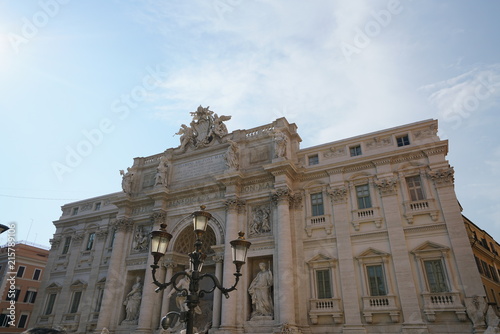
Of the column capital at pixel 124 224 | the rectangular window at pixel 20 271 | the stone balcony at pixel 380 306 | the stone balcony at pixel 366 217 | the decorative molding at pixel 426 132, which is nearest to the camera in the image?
the stone balcony at pixel 380 306

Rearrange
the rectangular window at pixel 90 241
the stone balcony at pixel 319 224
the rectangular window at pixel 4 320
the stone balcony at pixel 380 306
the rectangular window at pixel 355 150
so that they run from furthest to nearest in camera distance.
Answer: the rectangular window at pixel 4 320 < the rectangular window at pixel 90 241 < the rectangular window at pixel 355 150 < the stone balcony at pixel 319 224 < the stone balcony at pixel 380 306

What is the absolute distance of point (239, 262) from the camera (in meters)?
10.4

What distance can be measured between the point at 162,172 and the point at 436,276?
20256mm

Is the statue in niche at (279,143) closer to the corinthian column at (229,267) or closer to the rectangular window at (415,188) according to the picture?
the corinthian column at (229,267)

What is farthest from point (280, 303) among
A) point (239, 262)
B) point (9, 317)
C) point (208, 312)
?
point (9, 317)

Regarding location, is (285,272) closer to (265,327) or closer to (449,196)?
(265,327)

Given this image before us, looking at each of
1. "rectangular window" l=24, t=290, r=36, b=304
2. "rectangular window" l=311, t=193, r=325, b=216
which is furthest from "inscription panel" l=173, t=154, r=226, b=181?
"rectangular window" l=24, t=290, r=36, b=304

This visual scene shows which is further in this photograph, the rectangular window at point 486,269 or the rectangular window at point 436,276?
the rectangular window at point 486,269

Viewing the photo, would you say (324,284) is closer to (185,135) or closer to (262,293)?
(262,293)

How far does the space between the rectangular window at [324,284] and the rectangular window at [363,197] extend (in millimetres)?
4605

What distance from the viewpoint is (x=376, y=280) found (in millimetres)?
19641

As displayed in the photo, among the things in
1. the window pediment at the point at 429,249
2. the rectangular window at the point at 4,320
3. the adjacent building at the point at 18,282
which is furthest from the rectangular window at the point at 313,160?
the rectangular window at the point at 4,320

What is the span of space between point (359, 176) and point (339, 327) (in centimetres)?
908

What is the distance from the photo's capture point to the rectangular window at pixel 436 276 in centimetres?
1812
